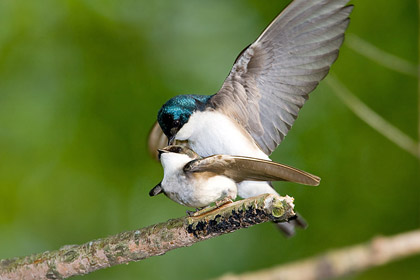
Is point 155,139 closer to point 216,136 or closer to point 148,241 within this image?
point 216,136

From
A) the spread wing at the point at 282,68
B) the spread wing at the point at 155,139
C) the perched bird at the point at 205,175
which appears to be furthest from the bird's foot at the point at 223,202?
the spread wing at the point at 155,139

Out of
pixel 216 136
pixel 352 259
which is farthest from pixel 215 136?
pixel 352 259

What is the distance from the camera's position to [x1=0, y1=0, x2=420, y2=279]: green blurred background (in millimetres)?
3221

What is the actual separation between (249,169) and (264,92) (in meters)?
0.52

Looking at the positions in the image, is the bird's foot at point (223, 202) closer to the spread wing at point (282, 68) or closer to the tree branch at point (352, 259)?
the spread wing at point (282, 68)

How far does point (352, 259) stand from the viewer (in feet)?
7.64

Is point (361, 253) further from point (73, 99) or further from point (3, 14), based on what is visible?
point (3, 14)

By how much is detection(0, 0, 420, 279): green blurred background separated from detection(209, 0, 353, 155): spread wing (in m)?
1.29

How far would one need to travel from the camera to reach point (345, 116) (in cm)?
335

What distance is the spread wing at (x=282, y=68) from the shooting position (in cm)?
181

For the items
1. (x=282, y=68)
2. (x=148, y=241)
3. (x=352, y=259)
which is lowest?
(x=352, y=259)

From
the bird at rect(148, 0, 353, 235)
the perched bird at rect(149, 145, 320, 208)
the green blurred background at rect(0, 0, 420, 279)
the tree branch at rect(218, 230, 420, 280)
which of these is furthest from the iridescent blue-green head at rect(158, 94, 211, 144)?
the green blurred background at rect(0, 0, 420, 279)

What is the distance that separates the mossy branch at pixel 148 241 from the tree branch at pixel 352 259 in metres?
0.76

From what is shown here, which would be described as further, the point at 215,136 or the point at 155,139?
the point at 155,139
